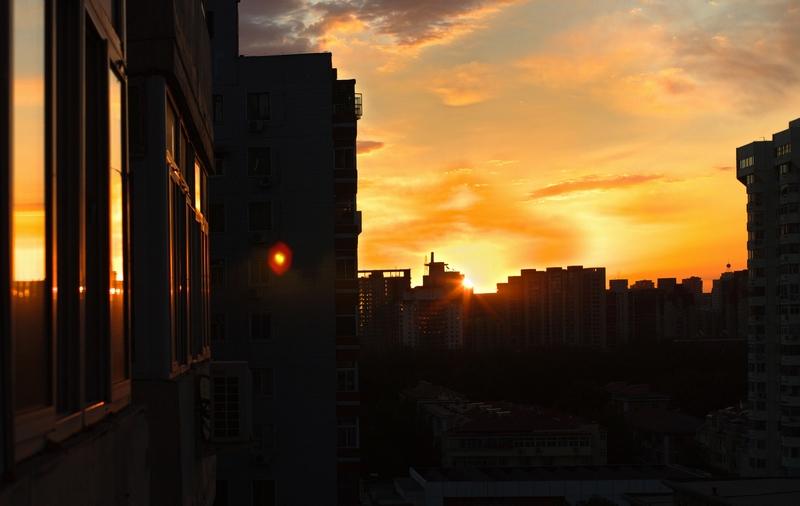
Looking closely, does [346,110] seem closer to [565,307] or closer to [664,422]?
[664,422]

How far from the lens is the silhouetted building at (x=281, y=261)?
1845 centimetres

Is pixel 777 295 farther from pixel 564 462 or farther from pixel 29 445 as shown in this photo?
pixel 29 445

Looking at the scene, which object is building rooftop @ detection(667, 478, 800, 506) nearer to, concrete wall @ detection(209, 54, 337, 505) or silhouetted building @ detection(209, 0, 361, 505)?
silhouetted building @ detection(209, 0, 361, 505)

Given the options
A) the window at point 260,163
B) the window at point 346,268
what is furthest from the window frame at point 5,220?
the window at point 346,268

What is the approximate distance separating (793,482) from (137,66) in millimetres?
28072

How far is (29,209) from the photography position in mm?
1829

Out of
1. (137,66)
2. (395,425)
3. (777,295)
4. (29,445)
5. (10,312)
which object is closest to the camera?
(10,312)

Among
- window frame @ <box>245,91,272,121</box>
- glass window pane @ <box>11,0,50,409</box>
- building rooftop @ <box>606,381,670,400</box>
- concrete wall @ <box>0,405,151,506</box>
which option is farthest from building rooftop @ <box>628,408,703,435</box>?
glass window pane @ <box>11,0,50,409</box>

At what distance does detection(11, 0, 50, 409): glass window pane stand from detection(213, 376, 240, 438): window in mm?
4020

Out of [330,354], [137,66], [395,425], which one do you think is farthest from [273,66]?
[395,425]

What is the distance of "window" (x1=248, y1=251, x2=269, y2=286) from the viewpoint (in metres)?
18.8

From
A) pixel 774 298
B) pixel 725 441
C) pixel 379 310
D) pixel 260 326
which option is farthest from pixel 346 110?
pixel 379 310

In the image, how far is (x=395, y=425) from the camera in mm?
55656

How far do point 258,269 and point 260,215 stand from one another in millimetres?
1061
